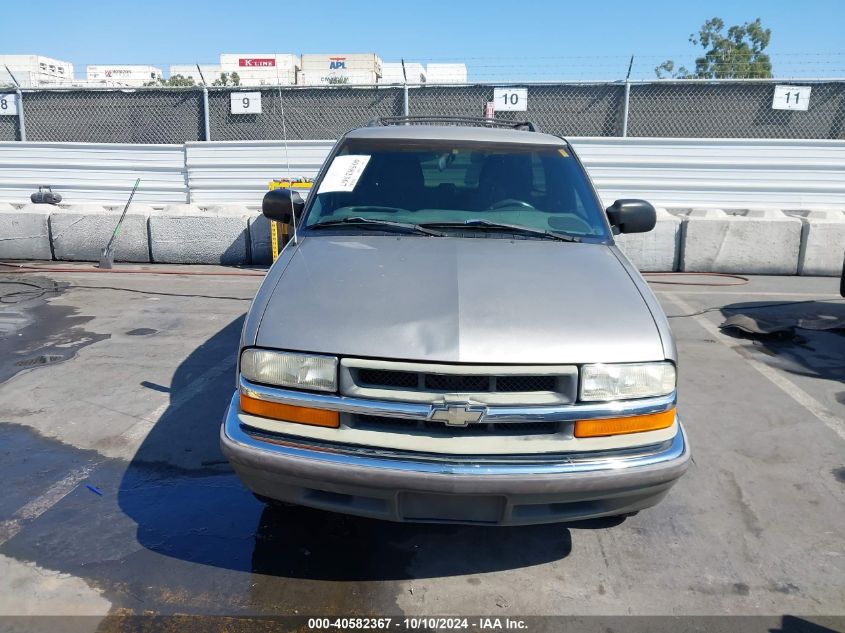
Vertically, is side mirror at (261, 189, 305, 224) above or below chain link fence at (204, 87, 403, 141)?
below

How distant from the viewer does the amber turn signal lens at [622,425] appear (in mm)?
2686

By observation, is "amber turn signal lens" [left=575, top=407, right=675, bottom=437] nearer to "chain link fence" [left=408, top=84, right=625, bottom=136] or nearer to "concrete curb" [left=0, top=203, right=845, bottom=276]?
"concrete curb" [left=0, top=203, right=845, bottom=276]

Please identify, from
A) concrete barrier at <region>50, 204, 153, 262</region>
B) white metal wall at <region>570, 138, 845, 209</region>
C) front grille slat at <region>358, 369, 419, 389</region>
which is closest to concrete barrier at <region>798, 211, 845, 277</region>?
white metal wall at <region>570, 138, 845, 209</region>

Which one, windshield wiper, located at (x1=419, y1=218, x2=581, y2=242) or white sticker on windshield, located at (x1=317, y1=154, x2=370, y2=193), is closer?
windshield wiper, located at (x1=419, y1=218, x2=581, y2=242)

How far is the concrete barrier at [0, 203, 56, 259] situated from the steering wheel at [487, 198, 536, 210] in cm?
864

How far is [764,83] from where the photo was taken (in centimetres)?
1174

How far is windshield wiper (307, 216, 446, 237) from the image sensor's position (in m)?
3.70

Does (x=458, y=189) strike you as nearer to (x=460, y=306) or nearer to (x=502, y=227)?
(x=502, y=227)

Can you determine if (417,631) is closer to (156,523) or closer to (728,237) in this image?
(156,523)

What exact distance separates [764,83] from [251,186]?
8.95m

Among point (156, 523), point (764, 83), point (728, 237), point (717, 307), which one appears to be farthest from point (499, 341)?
point (764, 83)

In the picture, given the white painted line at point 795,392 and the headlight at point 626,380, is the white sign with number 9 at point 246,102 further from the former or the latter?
the headlight at point 626,380

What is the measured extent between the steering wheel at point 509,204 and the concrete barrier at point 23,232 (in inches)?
340

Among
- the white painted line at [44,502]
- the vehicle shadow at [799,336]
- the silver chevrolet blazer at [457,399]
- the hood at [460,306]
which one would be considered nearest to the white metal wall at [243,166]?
the vehicle shadow at [799,336]
